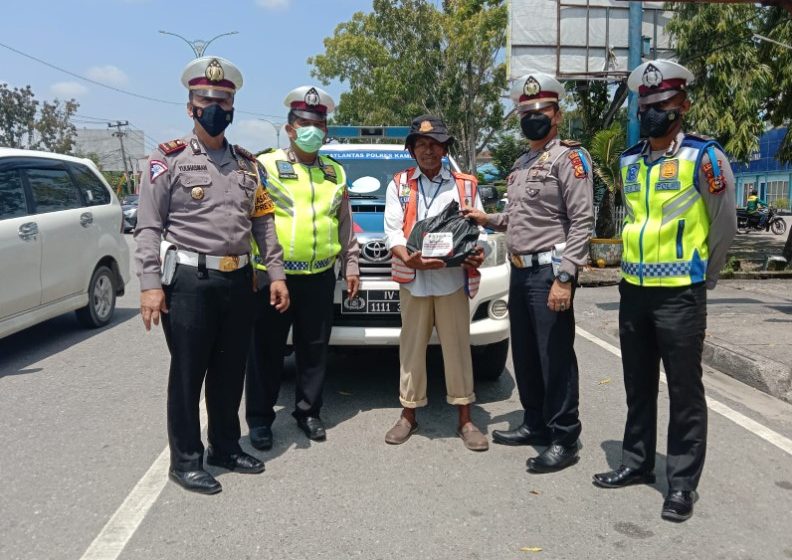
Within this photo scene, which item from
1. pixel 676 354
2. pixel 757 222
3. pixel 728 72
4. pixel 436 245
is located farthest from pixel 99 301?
pixel 757 222

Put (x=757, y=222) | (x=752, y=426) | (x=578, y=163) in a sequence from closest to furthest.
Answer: (x=578, y=163), (x=752, y=426), (x=757, y=222)

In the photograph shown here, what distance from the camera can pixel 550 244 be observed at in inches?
148

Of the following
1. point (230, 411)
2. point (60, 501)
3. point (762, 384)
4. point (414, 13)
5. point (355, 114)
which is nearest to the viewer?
point (60, 501)

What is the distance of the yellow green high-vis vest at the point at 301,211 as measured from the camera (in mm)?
4031

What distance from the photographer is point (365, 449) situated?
4.12 meters

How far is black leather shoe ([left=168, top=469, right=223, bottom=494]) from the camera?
351cm

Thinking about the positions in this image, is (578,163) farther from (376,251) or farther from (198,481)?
(198,481)

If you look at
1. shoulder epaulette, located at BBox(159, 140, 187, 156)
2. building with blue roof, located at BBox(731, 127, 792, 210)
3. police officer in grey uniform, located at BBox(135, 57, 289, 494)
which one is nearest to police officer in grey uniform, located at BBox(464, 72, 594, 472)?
police officer in grey uniform, located at BBox(135, 57, 289, 494)

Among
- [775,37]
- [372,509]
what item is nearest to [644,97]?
[372,509]

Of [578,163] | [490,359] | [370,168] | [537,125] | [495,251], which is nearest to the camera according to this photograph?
[578,163]

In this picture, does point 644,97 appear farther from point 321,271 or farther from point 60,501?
point 60,501

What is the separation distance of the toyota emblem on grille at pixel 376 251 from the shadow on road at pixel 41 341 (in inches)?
126

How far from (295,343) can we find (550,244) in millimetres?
1630

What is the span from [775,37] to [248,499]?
13.8m
